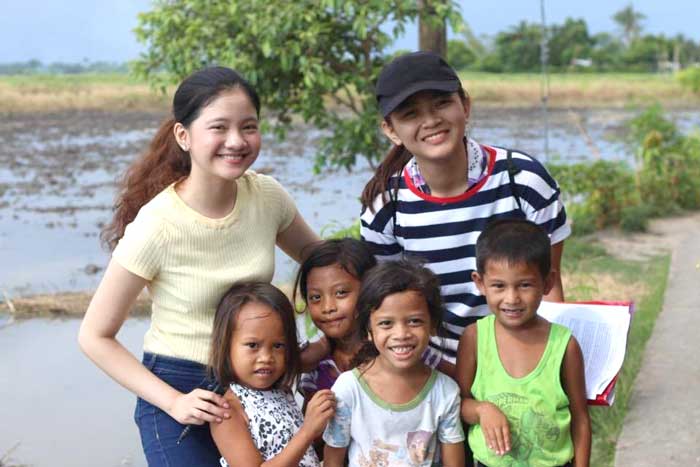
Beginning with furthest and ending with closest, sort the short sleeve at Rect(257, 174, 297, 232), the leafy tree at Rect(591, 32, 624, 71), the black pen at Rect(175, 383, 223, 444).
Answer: the leafy tree at Rect(591, 32, 624, 71) < the short sleeve at Rect(257, 174, 297, 232) < the black pen at Rect(175, 383, 223, 444)

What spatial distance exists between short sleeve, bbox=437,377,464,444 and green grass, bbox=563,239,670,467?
1.88 metres

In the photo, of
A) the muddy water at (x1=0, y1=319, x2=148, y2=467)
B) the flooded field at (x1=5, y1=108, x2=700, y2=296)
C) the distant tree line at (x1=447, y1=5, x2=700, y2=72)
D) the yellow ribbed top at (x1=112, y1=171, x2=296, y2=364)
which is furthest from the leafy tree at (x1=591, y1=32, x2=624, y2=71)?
the yellow ribbed top at (x1=112, y1=171, x2=296, y2=364)

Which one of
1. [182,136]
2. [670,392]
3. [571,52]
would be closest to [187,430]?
[182,136]

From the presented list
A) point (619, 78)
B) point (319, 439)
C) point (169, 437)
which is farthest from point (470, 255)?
point (619, 78)

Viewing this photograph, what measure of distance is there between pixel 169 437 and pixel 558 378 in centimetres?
102

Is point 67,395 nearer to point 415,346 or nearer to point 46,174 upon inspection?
point 415,346

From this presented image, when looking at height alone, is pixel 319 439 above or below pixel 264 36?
below

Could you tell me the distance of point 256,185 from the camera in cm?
295

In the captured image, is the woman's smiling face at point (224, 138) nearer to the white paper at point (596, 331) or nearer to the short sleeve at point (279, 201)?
the short sleeve at point (279, 201)

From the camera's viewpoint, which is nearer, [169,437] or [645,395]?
[169,437]

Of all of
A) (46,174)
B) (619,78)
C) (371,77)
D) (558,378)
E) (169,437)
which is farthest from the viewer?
(619,78)

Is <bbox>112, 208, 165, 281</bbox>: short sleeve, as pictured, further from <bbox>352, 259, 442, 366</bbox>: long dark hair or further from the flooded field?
the flooded field

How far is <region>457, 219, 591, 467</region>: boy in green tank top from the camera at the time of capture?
2.54 metres

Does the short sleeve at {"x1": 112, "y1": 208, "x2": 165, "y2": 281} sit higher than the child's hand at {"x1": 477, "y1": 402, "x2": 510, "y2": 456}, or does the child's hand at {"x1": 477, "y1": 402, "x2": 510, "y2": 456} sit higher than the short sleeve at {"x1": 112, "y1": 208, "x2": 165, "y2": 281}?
the short sleeve at {"x1": 112, "y1": 208, "x2": 165, "y2": 281}
